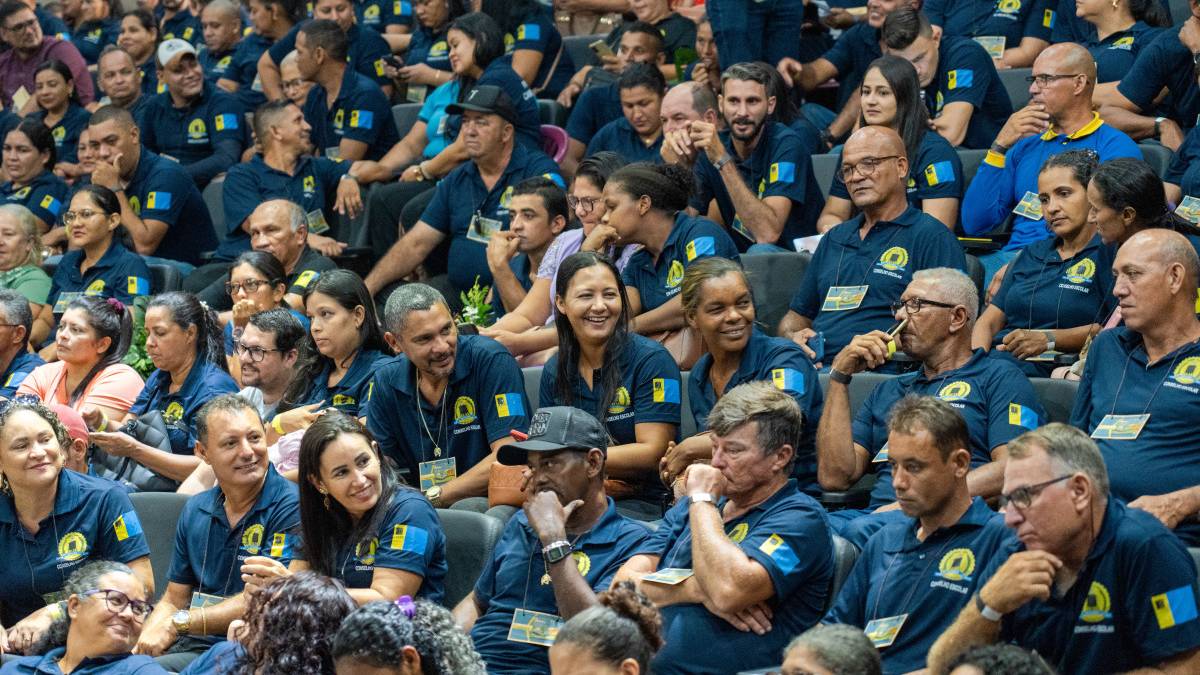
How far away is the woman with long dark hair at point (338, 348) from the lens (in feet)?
16.9

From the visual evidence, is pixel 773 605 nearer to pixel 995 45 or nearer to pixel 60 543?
pixel 60 543

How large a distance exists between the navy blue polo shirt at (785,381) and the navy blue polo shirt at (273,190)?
316 cm

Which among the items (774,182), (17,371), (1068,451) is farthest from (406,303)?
(1068,451)

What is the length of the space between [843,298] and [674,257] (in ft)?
2.02

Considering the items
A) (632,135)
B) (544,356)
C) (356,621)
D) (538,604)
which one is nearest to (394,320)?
(544,356)

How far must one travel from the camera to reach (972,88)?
20.2ft

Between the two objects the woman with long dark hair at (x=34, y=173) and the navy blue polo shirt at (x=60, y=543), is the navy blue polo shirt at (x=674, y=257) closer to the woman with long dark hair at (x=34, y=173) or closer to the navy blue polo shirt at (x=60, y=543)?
the navy blue polo shirt at (x=60, y=543)

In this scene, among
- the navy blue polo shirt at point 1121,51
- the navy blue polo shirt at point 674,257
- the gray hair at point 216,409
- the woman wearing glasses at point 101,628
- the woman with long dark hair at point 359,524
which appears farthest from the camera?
the navy blue polo shirt at point 1121,51

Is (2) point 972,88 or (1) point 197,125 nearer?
(2) point 972,88

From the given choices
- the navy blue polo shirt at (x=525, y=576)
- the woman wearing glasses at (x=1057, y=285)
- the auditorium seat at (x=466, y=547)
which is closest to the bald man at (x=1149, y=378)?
the woman wearing glasses at (x=1057, y=285)

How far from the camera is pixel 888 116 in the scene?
5645mm

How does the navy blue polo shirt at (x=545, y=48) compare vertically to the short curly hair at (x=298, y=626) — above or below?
above

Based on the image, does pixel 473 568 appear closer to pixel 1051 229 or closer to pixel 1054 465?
pixel 1054 465

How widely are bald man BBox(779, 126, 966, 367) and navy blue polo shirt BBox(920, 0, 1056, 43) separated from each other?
74.0 inches
